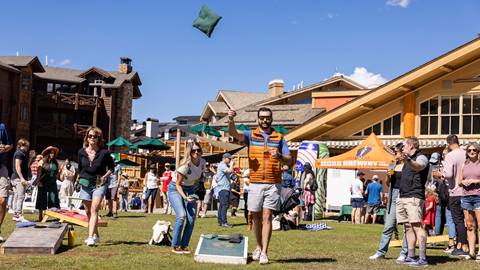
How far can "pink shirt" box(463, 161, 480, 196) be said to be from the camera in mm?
9984

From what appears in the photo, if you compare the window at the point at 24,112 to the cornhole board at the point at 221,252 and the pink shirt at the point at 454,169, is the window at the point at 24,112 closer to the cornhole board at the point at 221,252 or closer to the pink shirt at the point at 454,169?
the cornhole board at the point at 221,252

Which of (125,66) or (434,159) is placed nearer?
(434,159)

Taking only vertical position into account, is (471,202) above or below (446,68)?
below

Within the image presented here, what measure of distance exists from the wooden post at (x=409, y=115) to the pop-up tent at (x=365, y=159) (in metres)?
7.31

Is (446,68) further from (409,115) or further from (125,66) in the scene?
(125,66)

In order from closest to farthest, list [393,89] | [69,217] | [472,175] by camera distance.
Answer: [472,175]
[69,217]
[393,89]

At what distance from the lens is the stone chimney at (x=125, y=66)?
200 feet

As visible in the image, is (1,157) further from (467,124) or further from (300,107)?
(300,107)

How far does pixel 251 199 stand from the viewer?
880cm

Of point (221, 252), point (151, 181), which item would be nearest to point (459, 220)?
point (221, 252)

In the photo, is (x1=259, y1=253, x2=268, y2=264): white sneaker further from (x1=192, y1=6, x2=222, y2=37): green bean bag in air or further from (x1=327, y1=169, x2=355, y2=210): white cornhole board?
(x1=327, y1=169, x2=355, y2=210): white cornhole board

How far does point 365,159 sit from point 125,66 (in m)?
41.8

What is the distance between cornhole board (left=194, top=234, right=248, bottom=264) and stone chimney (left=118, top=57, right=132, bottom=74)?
173ft

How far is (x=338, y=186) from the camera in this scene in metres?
26.2
